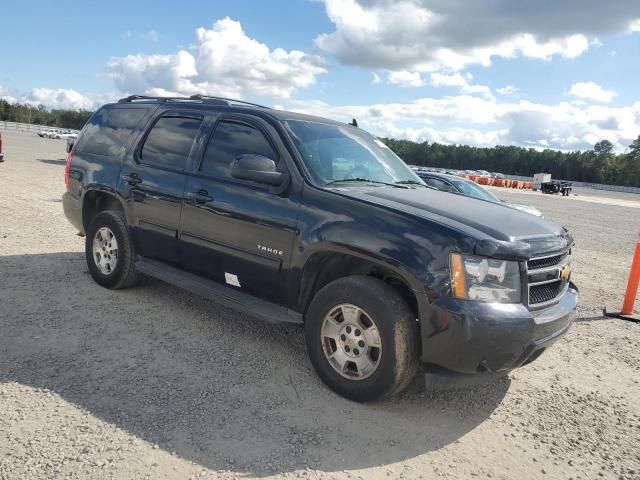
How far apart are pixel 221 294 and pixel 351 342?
49.6 inches

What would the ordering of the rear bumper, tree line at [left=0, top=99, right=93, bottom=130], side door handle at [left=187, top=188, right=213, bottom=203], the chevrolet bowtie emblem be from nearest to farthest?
the chevrolet bowtie emblem, side door handle at [left=187, top=188, right=213, bottom=203], the rear bumper, tree line at [left=0, top=99, right=93, bottom=130]

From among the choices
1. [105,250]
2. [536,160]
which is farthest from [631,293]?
[536,160]

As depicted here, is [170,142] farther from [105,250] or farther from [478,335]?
[478,335]

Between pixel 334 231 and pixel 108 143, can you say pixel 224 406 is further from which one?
pixel 108 143

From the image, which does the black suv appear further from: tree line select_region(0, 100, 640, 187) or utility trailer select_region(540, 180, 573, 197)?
tree line select_region(0, 100, 640, 187)

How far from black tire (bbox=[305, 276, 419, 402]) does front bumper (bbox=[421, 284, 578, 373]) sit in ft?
0.40

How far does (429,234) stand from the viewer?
3.19m

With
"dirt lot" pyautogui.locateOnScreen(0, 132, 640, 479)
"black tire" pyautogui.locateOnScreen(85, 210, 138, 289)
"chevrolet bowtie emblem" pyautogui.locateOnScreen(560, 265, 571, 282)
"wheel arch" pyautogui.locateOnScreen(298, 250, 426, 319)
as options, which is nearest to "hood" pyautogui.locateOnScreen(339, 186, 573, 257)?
"chevrolet bowtie emblem" pyautogui.locateOnScreen(560, 265, 571, 282)

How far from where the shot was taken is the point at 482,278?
10.3ft

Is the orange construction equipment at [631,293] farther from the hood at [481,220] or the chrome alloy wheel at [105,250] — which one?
the chrome alloy wheel at [105,250]

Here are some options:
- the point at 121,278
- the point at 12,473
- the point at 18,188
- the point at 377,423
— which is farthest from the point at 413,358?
the point at 18,188

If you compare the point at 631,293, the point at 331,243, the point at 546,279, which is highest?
the point at 331,243

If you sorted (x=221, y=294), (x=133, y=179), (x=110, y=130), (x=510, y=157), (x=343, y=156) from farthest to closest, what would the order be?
(x=510, y=157)
(x=110, y=130)
(x=133, y=179)
(x=343, y=156)
(x=221, y=294)

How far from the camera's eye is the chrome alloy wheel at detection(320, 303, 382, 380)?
3.38 metres
